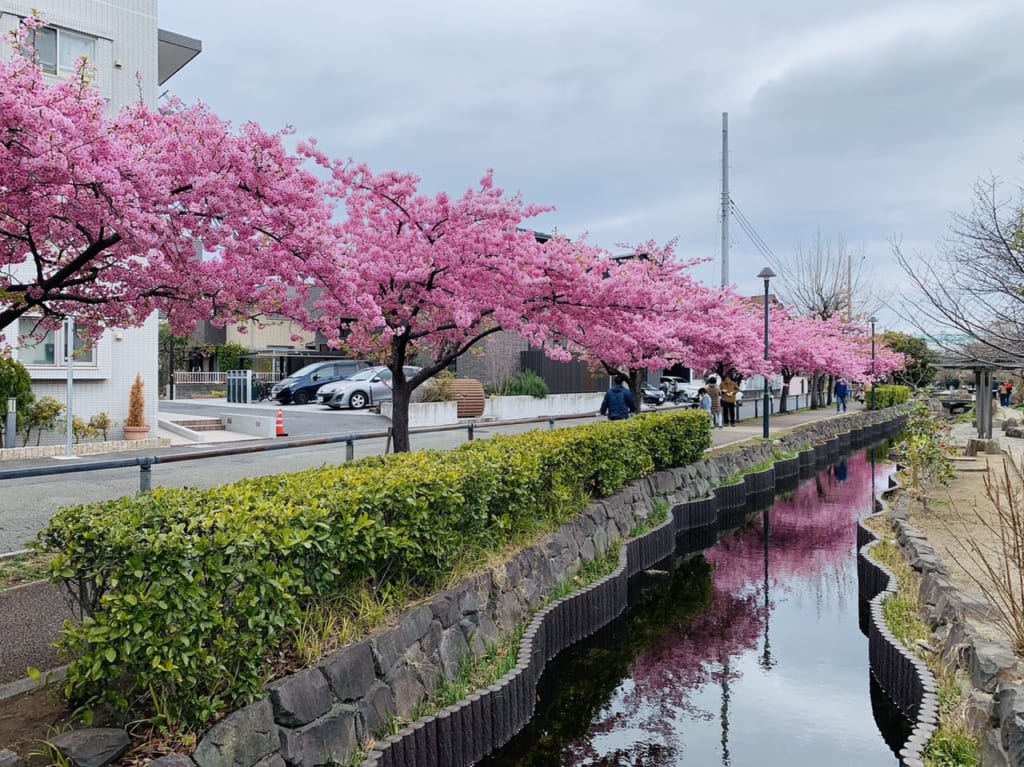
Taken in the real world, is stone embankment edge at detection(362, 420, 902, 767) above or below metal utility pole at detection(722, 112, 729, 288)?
below

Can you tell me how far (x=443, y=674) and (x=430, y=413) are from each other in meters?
17.8

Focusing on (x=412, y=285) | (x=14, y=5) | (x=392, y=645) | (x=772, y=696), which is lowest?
(x=772, y=696)

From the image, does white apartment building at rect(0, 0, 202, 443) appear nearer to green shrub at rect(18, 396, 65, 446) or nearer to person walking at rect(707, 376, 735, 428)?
green shrub at rect(18, 396, 65, 446)

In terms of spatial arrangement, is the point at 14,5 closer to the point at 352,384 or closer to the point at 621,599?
the point at 352,384

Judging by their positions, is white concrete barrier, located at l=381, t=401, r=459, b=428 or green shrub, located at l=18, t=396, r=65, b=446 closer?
green shrub, located at l=18, t=396, r=65, b=446

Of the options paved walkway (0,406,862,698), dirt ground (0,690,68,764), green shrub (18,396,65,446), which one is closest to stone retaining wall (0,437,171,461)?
green shrub (18,396,65,446)

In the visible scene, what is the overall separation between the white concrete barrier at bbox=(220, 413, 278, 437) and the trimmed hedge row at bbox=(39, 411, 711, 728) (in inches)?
533

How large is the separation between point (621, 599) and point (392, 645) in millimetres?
4576

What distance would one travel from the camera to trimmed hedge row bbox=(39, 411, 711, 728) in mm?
3703

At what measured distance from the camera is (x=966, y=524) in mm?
10609

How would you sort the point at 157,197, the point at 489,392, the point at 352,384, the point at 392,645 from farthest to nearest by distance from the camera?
the point at 489,392 → the point at 352,384 → the point at 157,197 → the point at 392,645

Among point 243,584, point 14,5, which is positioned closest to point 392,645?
point 243,584

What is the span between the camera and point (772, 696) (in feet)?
23.6

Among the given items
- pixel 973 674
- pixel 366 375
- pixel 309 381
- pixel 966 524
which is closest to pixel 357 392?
pixel 366 375
